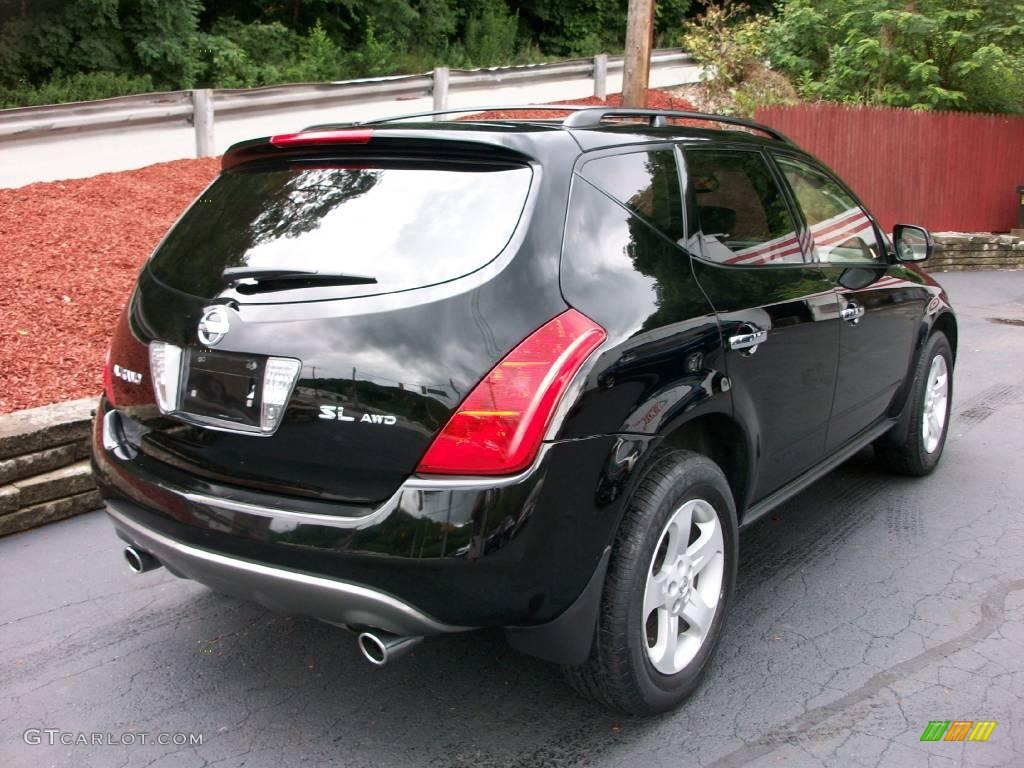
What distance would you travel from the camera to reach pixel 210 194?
133 inches

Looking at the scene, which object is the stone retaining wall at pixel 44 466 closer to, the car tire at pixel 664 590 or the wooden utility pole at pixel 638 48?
the car tire at pixel 664 590

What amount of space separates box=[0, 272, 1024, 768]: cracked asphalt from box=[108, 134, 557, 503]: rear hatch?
34.4 inches

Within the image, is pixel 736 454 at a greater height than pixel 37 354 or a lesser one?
greater

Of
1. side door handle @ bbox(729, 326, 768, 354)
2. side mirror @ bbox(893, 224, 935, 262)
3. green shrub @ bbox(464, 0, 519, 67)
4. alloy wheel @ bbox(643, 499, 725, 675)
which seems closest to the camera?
alloy wheel @ bbox(643, 499, 725, 675)

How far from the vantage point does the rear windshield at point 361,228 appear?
270cm

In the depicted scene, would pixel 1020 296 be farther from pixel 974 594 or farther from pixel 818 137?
pixel 974 594

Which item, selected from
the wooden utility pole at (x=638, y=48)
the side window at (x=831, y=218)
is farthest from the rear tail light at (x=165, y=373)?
the wooden utility pole at (x=638, y=48)

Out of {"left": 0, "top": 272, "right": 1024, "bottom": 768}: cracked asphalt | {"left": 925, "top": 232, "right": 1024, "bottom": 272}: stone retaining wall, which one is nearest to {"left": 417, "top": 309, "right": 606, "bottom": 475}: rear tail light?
{"left": 0, "top": 272, "right": 1024, "bottom": 768}: cracked asphalt

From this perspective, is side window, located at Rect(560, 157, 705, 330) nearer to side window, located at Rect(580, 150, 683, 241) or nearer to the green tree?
side window, located at Rect(580, 150, 683, 241)

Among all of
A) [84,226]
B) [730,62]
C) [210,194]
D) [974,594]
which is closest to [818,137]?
[730,62]

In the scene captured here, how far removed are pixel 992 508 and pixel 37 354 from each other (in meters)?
5.39

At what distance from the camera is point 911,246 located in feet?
16.1

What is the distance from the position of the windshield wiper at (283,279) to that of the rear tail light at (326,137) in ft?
1.55

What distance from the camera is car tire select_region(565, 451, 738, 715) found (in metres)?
2.82
